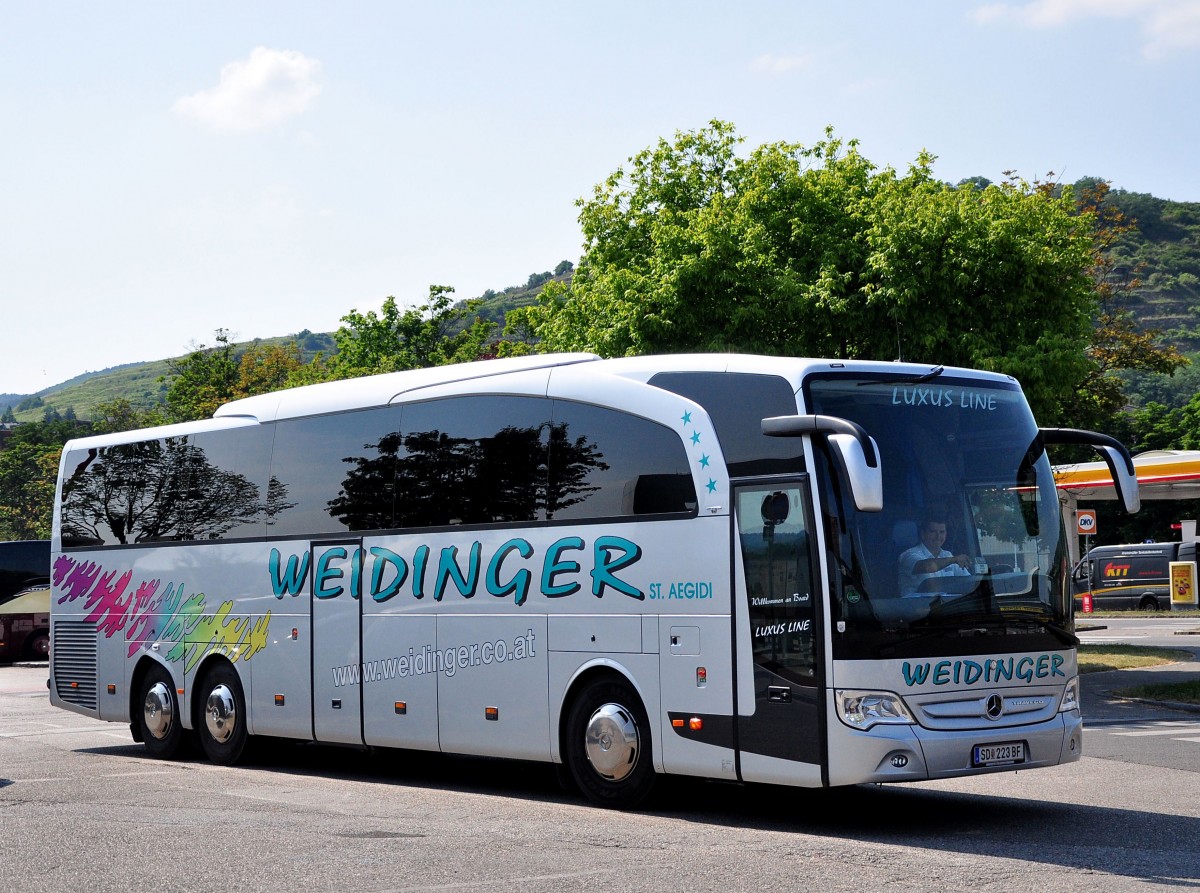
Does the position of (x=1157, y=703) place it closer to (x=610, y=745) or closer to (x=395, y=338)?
(x=610, y=745)

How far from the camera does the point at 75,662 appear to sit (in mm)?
18094

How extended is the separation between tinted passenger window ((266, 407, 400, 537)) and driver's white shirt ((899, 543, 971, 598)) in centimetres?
541

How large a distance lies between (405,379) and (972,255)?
12913 millimetres

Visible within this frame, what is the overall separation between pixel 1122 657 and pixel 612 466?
20.7 metres

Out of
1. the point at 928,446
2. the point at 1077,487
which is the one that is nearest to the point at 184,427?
the point at 928,446

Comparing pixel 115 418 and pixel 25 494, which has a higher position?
pixel 115 418

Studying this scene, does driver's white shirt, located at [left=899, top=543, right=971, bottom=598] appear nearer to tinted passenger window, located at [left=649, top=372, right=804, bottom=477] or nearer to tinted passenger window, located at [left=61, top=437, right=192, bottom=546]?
tinted passenger window, located at [left=649, top=372, right=804, bottom=477]

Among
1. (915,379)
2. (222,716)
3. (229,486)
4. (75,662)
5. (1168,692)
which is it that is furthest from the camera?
(1168,692)

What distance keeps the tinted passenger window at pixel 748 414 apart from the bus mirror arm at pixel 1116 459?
2286 millimetres

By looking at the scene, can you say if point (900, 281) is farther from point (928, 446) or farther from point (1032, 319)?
point (928, 446)

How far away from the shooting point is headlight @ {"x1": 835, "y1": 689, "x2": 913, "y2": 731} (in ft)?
32.7

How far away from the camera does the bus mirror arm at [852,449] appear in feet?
30.6

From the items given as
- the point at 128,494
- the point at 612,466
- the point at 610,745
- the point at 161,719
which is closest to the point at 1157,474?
the point at 128,494

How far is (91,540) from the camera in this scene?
18062mm
